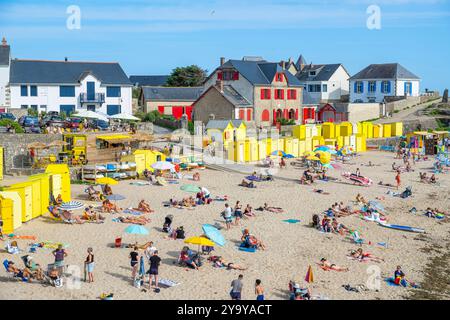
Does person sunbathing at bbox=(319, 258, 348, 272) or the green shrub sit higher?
the green shrub

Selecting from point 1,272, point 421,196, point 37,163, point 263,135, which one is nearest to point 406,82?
point 263,135

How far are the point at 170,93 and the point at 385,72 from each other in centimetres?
2431

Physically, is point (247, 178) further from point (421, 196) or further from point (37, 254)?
point (37, 254)

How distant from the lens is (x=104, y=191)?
24422 millimetres

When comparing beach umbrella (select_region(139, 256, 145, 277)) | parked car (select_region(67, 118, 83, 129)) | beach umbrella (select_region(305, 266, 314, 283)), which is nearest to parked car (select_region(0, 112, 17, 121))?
parked car (select_region(67, 118, 83, 129))

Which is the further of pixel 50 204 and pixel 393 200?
pixel 393 200

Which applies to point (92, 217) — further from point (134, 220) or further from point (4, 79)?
point (4, 79)

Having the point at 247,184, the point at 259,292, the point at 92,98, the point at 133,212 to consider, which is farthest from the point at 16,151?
the point at 259,292

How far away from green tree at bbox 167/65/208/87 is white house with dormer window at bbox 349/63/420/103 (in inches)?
743

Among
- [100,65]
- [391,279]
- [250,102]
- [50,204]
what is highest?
[100,65]

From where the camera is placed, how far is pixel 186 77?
71438 millimetres

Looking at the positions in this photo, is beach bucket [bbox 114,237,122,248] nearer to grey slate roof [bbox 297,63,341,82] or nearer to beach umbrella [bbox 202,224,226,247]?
beach umbrella [bbox 202,224,226,247]

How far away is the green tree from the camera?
71.5m

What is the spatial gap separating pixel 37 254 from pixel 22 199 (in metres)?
3.03
